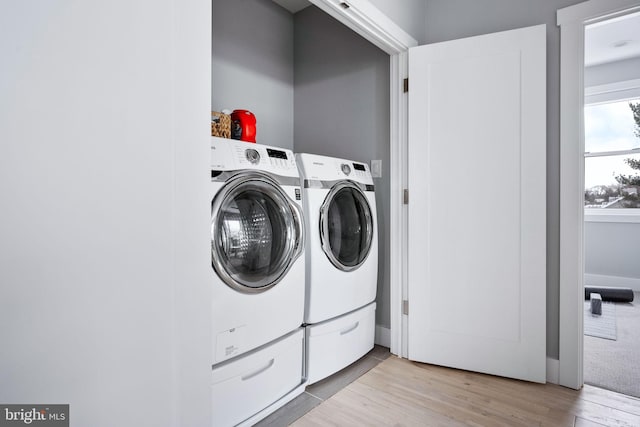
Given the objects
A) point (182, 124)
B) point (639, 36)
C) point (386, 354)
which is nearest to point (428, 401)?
point (386, 354)

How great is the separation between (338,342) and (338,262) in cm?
47

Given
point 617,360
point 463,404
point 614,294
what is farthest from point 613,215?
point 463,404

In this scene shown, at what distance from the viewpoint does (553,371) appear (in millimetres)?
Answer: 1913

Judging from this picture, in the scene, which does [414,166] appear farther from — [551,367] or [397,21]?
[551,367]

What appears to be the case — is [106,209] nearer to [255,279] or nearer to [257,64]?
[255,279]

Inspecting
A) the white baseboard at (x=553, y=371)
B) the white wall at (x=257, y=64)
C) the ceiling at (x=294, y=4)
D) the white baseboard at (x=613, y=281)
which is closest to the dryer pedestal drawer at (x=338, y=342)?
the white baseboard at (x=553, y=371)

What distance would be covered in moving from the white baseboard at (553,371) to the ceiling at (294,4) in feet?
9.97

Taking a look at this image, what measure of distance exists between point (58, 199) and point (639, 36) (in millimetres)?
5037

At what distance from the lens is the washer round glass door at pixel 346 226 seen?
6.29ft

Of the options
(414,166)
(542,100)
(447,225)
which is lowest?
(447,225)

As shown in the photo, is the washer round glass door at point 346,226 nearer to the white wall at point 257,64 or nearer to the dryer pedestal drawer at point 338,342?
the dryer pedestal drawer at point 338,342

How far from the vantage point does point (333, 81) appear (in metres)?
2.72

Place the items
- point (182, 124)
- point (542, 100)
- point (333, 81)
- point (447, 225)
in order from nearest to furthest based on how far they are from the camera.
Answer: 1. point (182, 124)
2. point (542, 100)
3. point (447, 225)
4. point (333, 81)

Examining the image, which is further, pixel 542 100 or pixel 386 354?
pixel 386 354
